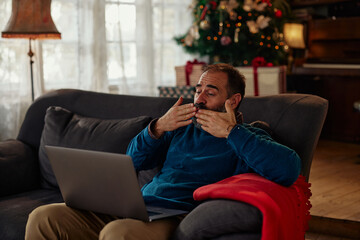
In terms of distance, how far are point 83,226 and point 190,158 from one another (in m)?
0.50

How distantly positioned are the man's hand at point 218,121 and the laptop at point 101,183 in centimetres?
33

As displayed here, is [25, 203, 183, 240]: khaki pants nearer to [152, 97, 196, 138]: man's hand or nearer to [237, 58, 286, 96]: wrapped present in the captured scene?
[152, 97, 196, 138]: man's hand

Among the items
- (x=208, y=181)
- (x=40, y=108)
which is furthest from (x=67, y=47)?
(x=208, y=181)

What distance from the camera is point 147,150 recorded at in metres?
2.01

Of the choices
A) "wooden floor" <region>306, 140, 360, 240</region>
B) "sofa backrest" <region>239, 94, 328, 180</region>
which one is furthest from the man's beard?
"wooden floor" <region>306, 140, 360, 240</region>

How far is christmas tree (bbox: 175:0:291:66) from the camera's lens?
4.75 meters

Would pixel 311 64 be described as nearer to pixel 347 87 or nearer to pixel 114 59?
pixel 347 87

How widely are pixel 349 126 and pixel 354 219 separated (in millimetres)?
2680

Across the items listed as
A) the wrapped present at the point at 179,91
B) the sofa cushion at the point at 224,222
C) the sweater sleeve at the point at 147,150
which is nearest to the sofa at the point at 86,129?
the sweater sleeve at the point at 147,150

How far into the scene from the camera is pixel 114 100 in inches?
104

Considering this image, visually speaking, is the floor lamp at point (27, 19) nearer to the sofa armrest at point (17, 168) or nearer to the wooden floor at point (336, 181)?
the sofa armrest at point (17, 168)

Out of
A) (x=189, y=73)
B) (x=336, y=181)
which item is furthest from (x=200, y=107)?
(x=189, y=73)

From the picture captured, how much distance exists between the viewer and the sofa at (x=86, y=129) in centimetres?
204

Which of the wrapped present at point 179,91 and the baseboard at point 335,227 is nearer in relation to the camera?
the baseboard at point 335,227
